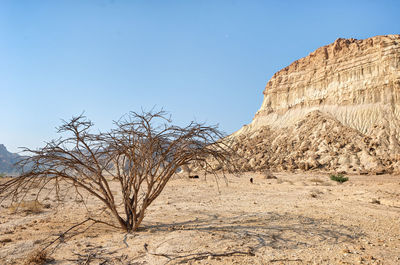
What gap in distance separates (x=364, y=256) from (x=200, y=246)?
107 inches

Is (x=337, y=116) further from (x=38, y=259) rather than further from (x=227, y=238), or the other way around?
(x=38, y=259)

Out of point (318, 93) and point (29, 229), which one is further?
point (318, 93)

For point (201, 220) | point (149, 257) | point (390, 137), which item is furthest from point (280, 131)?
point (149, 257)

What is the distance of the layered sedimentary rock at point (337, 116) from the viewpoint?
1310 inches

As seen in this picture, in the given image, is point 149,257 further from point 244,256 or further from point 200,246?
point 244,256

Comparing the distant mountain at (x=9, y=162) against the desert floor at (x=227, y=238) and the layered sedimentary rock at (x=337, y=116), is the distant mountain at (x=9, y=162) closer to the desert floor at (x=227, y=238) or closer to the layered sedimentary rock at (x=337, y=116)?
the desert floor at (x=227, y=238)

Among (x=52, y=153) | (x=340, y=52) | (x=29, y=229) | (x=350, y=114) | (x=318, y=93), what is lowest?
(x=29, y=229)

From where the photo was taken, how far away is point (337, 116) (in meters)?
41.5

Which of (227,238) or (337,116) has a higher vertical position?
(337,116)

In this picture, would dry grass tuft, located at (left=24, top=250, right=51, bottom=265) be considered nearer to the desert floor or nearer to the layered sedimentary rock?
the desert floor

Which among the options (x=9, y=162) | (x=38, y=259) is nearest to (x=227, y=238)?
(x=38, y=259)

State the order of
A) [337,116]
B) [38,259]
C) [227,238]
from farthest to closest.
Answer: [337,116] < [227,238] < [38,259]

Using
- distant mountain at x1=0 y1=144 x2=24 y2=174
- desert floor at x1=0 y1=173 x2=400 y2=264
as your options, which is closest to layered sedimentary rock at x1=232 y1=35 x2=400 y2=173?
distant mountain at x1=0 y1=144 x2=24 y2=174

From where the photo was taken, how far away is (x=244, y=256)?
445 centimetres
